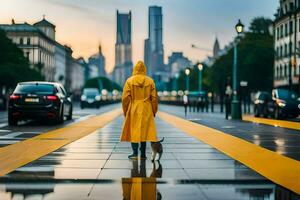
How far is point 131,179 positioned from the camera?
24.6ft

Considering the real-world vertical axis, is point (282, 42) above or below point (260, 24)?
below

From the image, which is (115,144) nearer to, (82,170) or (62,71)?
(82,170)

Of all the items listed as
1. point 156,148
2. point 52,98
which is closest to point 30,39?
point 52,98

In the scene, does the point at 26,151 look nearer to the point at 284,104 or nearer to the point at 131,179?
the point at 131,179

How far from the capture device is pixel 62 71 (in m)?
187

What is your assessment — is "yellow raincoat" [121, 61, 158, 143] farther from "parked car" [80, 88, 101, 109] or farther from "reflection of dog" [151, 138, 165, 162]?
"parked car" [80, 88, 101, 109]

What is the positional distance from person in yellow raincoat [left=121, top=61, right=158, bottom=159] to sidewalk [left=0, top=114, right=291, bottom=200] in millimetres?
464

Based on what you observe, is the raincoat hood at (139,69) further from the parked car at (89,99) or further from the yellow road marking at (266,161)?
the parked car at (89,99)

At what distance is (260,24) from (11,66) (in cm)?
5589

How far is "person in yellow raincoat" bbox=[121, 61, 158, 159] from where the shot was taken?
31.3 feet

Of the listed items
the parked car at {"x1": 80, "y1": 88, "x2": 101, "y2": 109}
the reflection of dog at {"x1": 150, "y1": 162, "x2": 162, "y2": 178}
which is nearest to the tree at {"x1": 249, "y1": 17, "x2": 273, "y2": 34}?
the parked car at {"x1": 80, "y1": 88, "x2": 101, "y2": 109}

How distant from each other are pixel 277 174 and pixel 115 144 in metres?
5.78

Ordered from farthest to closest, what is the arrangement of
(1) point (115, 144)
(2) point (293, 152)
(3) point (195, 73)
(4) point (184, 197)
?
(3) point (195, 73) < (1) point (115, 144) < (2) point (293, 152) < (4) point (184, 197)

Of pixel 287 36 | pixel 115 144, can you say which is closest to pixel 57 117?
pixel 115 144
